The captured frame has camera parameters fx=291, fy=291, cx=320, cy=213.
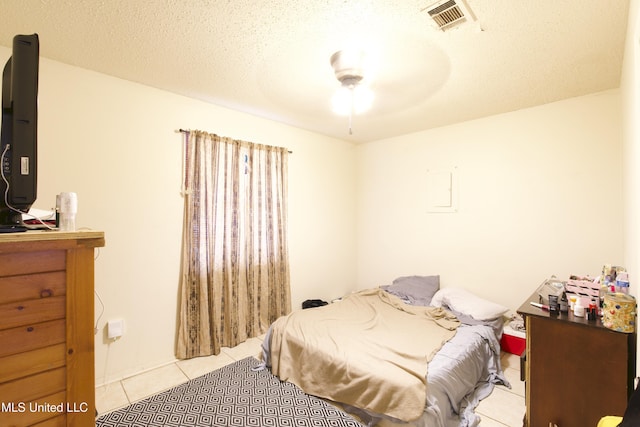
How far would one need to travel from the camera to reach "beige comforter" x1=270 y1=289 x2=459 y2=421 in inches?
66.2

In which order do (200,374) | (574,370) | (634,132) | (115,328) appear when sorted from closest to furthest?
(634,132)
(574,370)
(115,328)
(200,374)

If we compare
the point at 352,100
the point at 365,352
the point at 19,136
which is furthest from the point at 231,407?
the point at 352,100

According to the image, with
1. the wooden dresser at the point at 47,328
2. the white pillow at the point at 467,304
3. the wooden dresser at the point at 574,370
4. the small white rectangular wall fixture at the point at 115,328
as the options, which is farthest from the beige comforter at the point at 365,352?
the wooden dresser at the point at 47,328

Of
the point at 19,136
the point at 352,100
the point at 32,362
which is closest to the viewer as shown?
the point at 32,362

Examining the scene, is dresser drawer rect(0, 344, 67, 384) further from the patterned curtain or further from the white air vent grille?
the white air vent grille

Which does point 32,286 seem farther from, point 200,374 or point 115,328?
point 200,374

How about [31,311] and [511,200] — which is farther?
[511,200]

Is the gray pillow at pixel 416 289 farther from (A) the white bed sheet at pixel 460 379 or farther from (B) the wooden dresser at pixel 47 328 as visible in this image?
(B) the wooden dresser at pixel 47 328

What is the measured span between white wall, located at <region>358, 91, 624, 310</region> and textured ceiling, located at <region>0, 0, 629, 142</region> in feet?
1.19

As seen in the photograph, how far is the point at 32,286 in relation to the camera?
891mm

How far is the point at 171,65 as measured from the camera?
2.12m

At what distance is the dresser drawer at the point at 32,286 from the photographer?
0.85 meters

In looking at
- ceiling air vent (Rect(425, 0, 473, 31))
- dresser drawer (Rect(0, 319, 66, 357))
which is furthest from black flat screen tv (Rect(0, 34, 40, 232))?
ceiling air vent (Rect(425, 0, 473, 31))

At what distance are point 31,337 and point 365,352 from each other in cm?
172
